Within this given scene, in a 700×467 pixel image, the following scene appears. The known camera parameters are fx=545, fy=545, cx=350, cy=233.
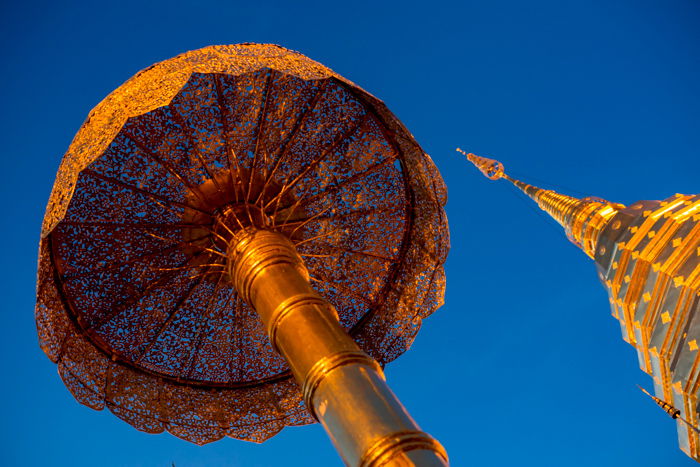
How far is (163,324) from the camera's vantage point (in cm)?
664

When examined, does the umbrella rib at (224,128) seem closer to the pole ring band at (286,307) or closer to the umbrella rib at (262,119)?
the umbrella rib at (262,119)

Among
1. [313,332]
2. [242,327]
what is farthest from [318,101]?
[313,332]

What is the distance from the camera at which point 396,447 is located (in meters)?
2.98

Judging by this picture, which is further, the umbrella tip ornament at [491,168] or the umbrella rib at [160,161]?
the umbrella tip ornament at [491,168]

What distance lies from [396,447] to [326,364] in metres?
0.87

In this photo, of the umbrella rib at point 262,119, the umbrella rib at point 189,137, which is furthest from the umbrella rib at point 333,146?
the umbrella rib at point 189,137

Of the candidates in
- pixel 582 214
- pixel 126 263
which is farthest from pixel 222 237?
pixel 582 214

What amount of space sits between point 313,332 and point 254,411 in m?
3.19

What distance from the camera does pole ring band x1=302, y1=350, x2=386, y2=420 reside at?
3680 millimetres

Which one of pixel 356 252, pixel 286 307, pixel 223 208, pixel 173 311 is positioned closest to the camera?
pixel 286 307

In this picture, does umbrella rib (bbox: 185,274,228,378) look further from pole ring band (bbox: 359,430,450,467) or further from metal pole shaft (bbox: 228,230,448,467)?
pole ring band (bbox: 359,430,450,467)

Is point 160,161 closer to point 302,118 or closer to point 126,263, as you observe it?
point 126,263

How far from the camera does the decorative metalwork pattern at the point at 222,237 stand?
604 cm

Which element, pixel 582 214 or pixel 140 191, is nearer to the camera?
pixel 140 191
